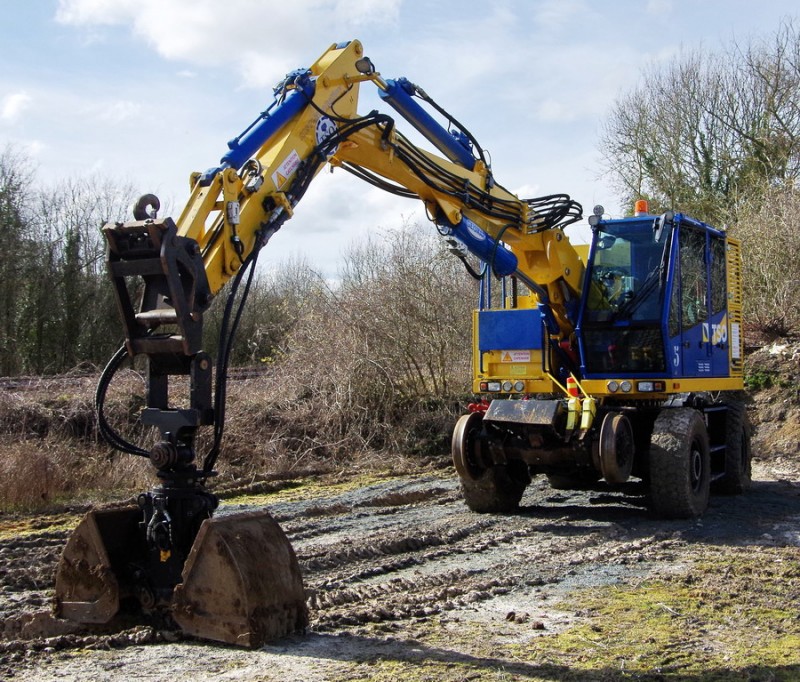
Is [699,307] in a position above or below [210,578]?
above

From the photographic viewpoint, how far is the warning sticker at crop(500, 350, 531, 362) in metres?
9.79

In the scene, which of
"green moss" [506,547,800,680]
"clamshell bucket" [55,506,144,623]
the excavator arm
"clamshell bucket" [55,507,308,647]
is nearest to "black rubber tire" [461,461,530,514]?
"green moss" [506,547,800,680]

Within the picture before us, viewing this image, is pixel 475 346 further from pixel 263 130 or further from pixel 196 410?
pixel 196 410

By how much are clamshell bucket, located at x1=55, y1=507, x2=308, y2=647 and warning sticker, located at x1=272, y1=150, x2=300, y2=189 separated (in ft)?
7.76

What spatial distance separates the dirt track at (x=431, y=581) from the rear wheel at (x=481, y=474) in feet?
0.64

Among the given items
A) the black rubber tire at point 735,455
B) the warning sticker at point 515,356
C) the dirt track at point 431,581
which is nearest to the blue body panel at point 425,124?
the warning sticker at point 515,356

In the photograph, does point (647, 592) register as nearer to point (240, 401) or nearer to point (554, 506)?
point (554, 506)

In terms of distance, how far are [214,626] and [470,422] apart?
15.6ft

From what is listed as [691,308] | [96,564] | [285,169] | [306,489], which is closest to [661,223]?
[691,308]

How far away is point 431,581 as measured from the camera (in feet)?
22.3

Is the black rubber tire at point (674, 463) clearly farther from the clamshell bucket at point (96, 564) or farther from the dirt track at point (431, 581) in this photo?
the clamshell bucket at point (96, 564)

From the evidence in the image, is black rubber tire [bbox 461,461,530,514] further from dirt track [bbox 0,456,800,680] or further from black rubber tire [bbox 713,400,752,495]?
black rubber tire [bbox 713,400,752,495]

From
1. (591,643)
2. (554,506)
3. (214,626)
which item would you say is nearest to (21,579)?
(214,626)

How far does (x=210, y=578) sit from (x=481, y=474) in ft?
15.7
